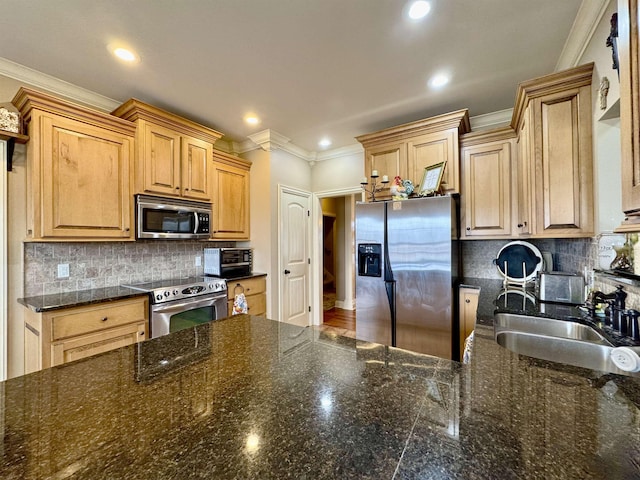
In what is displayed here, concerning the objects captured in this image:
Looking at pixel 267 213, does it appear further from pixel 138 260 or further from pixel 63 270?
pixel 63 270

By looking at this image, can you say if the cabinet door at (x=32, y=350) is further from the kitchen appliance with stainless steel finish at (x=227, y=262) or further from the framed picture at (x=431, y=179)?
the framed picture at (x=431, y=179)

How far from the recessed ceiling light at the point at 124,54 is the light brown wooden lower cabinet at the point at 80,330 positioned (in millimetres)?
1805

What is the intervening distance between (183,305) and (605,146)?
3188 mm

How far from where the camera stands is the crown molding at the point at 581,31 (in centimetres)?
149

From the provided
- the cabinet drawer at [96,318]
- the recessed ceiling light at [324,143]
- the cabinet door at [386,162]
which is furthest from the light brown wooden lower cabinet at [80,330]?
the recessed ceiling light at [324,143]

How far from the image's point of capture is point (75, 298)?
208cm

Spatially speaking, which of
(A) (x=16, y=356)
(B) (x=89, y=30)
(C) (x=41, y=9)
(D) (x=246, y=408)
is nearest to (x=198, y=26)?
(B) (x=89, y=30)

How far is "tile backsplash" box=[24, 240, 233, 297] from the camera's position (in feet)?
7.20

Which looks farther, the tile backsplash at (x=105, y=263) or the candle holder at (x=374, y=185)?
the candle holder at (x=374, y=185)

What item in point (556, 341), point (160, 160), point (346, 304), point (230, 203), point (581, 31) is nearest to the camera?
point (556, 341)

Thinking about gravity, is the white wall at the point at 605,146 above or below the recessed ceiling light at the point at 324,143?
below

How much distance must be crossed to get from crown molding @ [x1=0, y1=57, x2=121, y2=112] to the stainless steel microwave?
37.5 inches

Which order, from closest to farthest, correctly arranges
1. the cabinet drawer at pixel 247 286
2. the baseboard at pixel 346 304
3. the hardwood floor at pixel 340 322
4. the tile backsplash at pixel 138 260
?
1. the tile backsplash at pixel 138 260
2. the cabinet drawer at pixel 247 286
3. the hardwood floor at pixel 340 322
4. the baseboard at pixel 346 304

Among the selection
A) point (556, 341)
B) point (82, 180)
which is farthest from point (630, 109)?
point (82, 180)
